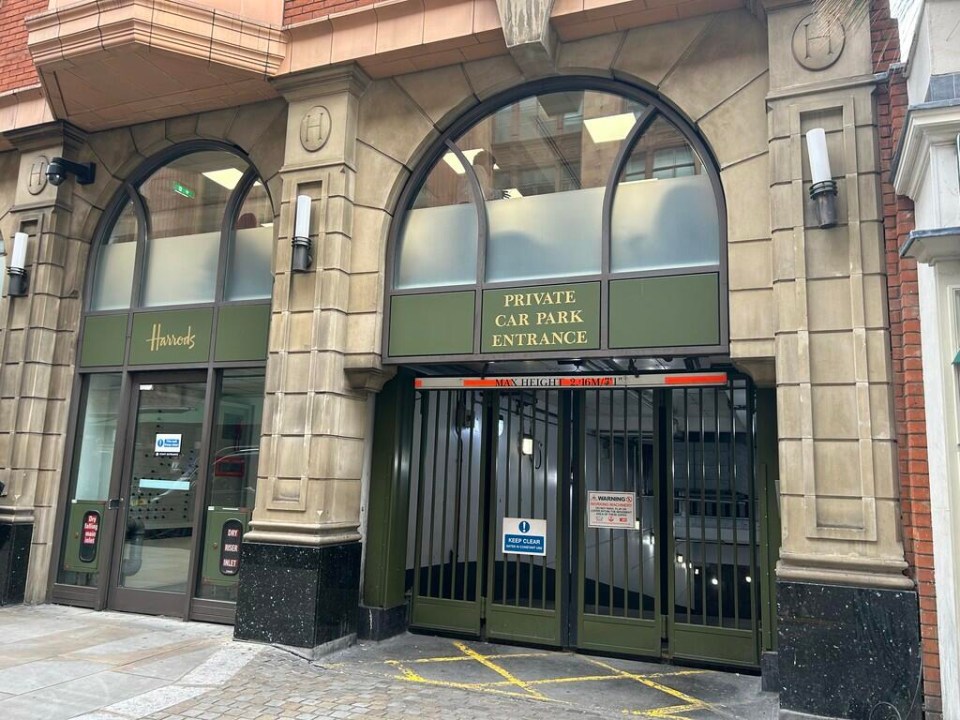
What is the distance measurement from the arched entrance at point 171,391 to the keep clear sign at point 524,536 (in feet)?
9.46

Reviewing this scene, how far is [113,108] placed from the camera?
A: 893 cm

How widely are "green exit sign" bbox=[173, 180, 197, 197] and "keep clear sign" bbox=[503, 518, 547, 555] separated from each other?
5585mm

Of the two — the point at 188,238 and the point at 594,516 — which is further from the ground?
the point at 188,238

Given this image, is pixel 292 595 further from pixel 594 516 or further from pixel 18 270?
pixel 18 270

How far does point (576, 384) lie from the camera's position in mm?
7402

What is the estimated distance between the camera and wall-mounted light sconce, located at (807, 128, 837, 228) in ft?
18.7

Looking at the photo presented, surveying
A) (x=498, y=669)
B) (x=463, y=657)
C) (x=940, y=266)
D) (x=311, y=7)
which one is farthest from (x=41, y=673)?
(x=940, y=266)

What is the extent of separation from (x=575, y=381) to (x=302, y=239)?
3113mm

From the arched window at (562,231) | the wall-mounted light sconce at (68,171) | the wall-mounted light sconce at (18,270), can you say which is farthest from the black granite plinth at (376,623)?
the wall-mounted light sconce at (68,171)

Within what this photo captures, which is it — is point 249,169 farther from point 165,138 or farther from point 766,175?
point 766,175

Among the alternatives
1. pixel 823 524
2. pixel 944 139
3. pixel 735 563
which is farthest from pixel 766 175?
pixel 735 563

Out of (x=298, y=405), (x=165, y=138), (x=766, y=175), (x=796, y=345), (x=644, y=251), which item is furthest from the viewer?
(x=165, y=138)

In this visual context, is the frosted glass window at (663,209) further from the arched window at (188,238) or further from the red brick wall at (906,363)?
the arched window at (188,238)

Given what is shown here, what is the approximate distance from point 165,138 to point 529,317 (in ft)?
17.6
